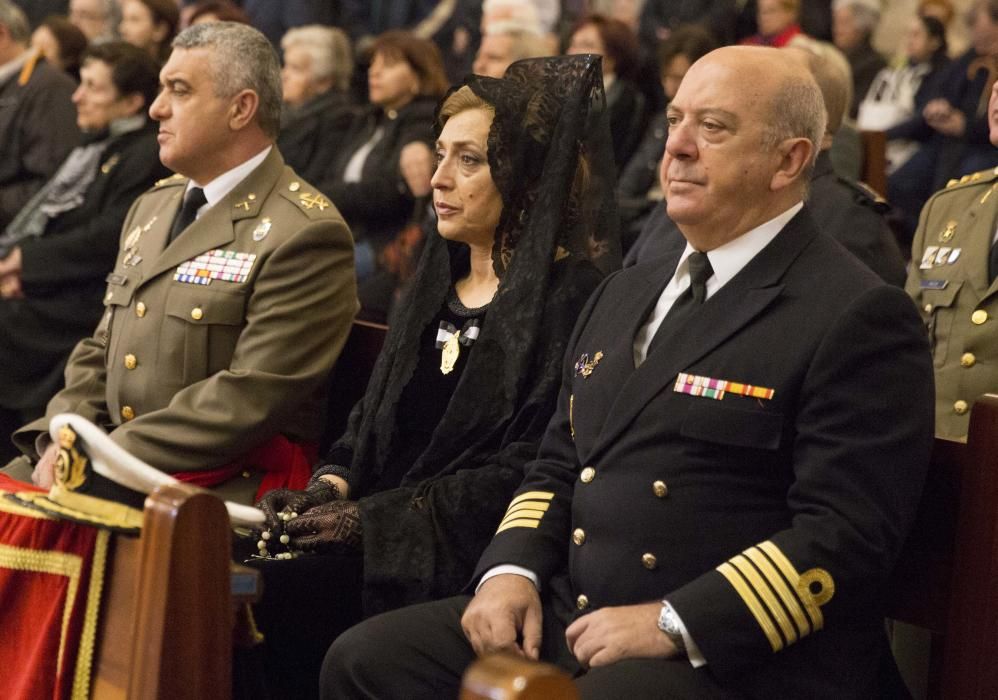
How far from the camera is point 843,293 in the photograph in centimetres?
206

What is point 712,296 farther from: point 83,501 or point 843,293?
point 83,501

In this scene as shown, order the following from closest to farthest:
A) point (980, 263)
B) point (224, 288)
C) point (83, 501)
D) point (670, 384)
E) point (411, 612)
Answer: point (83, 501) → point (670, 384) → point (411, 612) → point (980, 263) → point (224, 288)

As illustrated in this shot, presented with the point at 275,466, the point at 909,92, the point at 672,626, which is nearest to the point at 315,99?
the point at 909,92

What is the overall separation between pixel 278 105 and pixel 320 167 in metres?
2.27

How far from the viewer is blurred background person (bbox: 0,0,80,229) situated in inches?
213

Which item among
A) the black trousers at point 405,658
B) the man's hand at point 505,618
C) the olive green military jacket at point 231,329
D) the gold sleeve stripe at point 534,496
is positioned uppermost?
the olive green military jacket at point 231,329

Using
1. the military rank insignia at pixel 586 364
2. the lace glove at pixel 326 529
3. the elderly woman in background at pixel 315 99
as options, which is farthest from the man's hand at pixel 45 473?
the elderly woman in background at pixel 315 99

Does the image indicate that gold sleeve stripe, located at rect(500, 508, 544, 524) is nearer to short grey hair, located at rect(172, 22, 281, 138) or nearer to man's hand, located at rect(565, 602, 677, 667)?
man's hand, located at rect(565, 602, 677, 667)

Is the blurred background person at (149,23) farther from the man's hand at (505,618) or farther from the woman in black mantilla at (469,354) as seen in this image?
the man's hand at (505,618)

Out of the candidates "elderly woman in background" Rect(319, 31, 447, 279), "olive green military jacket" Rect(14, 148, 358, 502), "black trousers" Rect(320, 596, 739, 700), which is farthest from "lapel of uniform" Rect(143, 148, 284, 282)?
"elderly woman in background" Rect(319, 31, 447, 279)

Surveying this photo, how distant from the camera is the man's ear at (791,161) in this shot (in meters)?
2.21

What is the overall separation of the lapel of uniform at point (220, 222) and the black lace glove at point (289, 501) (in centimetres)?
69

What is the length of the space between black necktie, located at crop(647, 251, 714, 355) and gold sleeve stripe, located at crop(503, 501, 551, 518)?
0.33 meters

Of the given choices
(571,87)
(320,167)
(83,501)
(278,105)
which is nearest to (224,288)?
(278,105)
